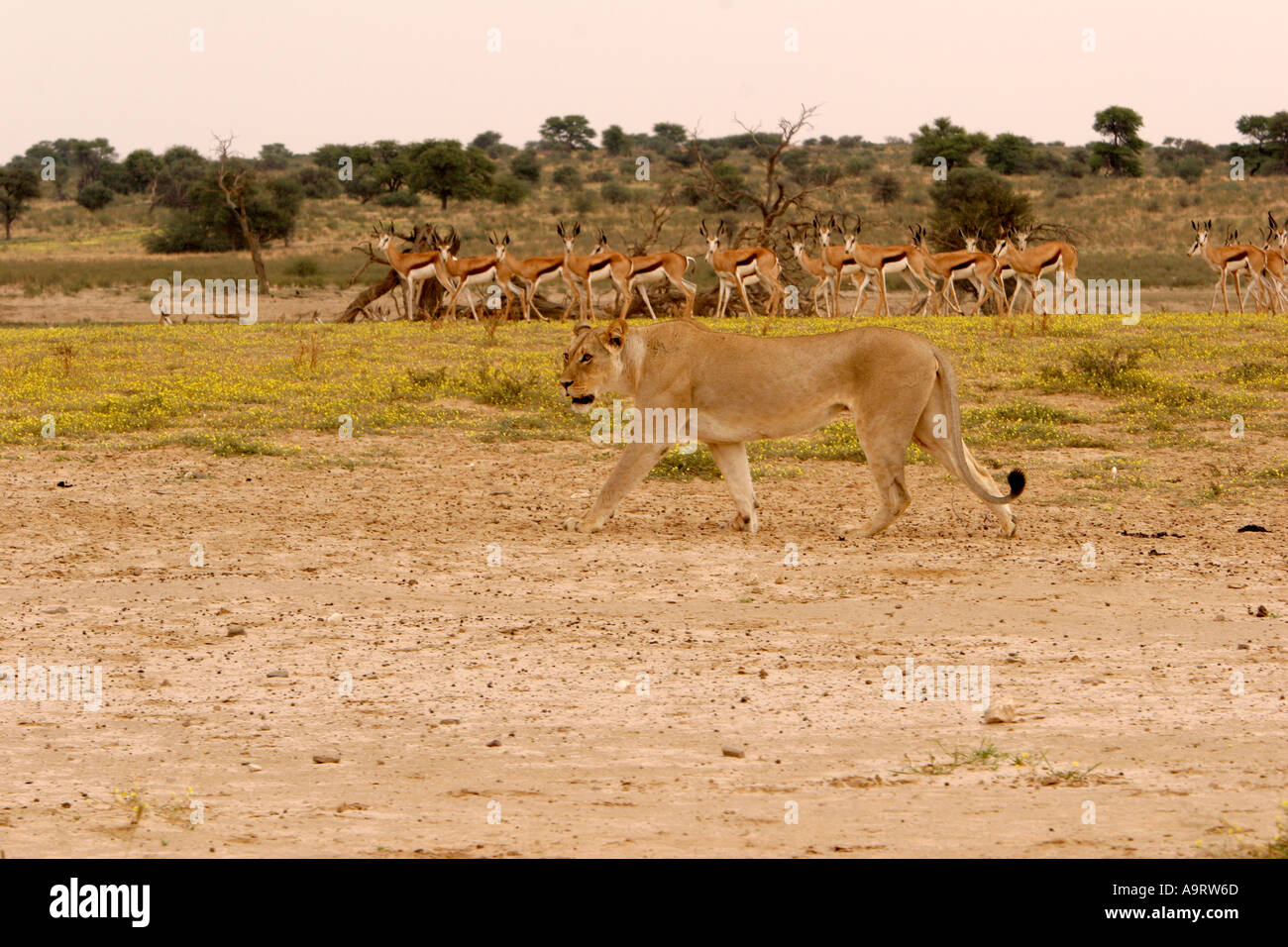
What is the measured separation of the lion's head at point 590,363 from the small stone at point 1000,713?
449 centimetres

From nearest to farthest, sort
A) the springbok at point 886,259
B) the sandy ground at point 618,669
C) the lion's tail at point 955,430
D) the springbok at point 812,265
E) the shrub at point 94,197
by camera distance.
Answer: the sandy ground at point 618,669 < the lion's tail at point 955,430 < the springbok at point 886,259 < the springbok at point 812,265 < the shrub at point 94,197

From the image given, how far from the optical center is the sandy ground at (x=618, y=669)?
16.2 feet

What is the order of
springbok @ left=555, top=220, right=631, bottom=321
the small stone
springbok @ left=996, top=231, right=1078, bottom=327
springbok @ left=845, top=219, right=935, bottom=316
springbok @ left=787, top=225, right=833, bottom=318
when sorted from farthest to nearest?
springbok @ left=787, top=225, right=833, bottom=318
springbok @ left=845, top=219, right=935, bottom=316
springbok @ left=996, top=231, right=1078, bottom=327
springbok @ left=555, top=220, right=631, bottom=321
the small stone

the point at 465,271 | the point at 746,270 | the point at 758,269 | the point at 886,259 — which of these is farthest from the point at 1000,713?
the point at 886,259

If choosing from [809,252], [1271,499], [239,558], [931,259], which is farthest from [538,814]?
[809,252]

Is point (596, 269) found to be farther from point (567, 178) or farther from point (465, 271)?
point (567, 178)

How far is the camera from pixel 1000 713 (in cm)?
610

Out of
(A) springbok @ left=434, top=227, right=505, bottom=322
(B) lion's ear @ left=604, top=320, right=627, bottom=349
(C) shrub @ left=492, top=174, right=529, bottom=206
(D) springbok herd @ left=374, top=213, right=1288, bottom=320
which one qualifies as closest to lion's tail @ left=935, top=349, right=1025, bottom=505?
(B) lion's ear @ left=604, top=320, right=627, bottom=349

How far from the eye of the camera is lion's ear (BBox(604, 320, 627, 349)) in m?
10.0

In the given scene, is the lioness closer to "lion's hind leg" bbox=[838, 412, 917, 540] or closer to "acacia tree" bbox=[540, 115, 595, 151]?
"lion's hind leg" bbox=[838, 412, 917, 540]

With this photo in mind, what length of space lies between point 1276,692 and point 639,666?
2737 mm

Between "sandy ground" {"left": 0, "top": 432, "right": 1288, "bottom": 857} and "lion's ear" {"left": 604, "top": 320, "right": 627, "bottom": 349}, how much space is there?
125cm

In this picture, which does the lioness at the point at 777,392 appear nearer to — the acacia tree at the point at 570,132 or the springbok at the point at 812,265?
the springbok at the point at 812,265

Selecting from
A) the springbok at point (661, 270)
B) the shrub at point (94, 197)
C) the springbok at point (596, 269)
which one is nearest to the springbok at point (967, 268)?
the springbok at point (661, 270)
